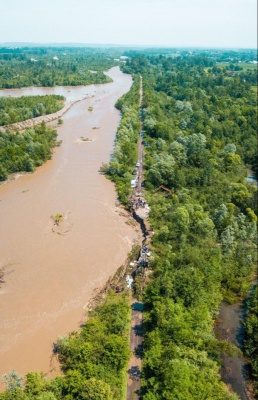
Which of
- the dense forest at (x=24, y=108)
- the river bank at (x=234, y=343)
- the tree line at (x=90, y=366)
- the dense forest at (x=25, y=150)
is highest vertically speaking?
the dense forest at (x=24, y=108)

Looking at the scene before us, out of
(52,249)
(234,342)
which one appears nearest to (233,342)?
(234,342)

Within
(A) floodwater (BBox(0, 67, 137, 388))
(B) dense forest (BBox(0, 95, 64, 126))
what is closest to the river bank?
(A) floodwater (BBox(0, 67, 137, 388))

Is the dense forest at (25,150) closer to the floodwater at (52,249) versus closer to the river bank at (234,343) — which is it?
the floodwater at (52,249)

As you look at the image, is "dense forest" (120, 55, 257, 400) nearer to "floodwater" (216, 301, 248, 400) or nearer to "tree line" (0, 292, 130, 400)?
"floodwater" (216, 301, 248, 400)

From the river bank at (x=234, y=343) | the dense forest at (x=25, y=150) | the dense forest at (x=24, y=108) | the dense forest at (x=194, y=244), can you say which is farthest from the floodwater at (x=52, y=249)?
the dense forest at (x=24, y=108)

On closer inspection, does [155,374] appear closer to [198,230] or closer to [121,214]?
[198,230]

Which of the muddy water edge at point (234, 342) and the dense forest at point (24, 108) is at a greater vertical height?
the dense forest at point (24, 108)
